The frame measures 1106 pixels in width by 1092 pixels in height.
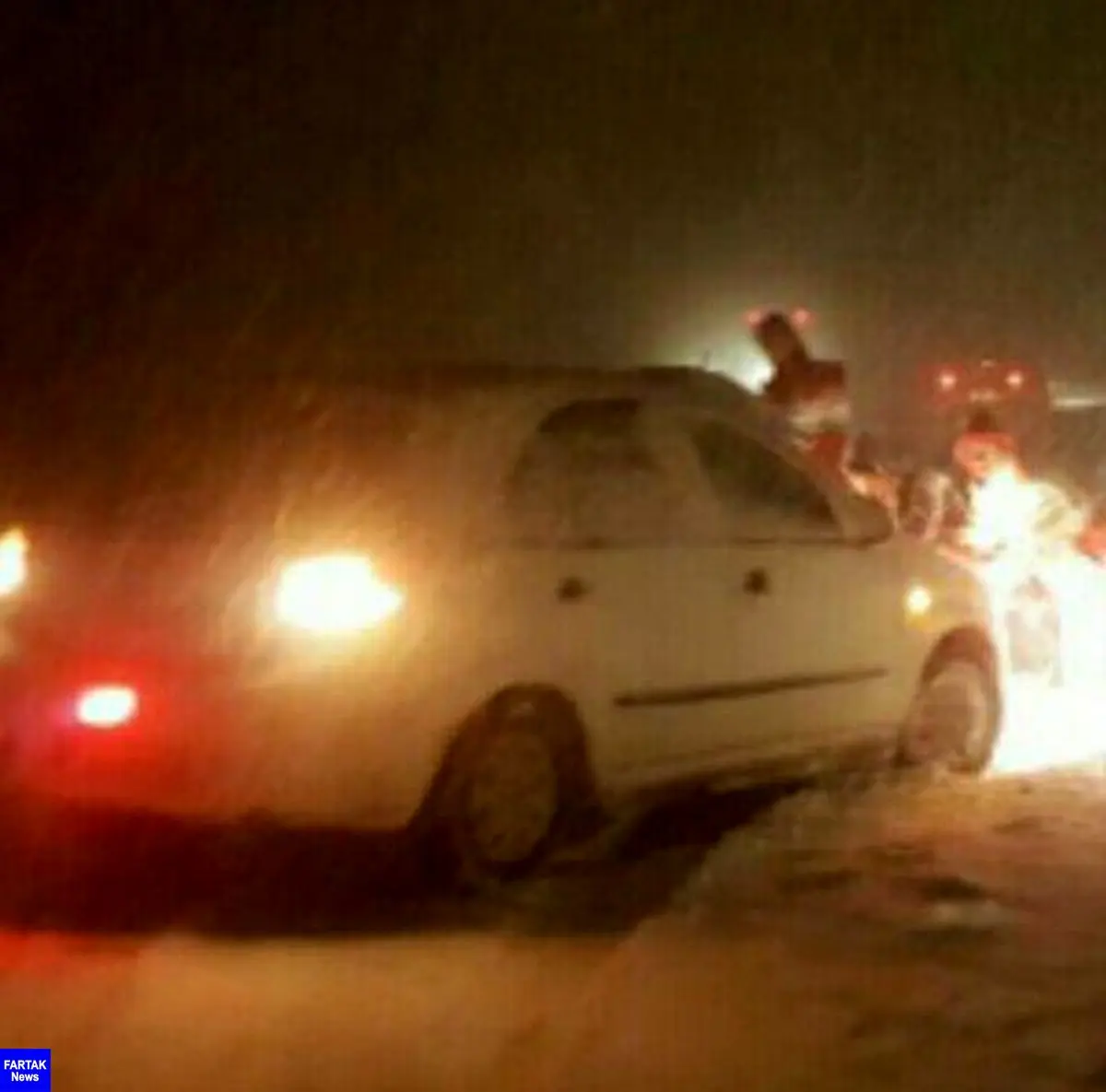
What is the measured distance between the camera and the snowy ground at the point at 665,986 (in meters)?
6.23

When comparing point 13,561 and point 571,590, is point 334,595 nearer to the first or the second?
point 571,590

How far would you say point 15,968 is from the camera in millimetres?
7230

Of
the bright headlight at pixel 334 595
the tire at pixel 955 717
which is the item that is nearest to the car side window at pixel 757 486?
the tire at pixel 955 717

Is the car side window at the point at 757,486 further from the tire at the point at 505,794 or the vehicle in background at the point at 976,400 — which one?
the vehicle in background at the point at 976,400

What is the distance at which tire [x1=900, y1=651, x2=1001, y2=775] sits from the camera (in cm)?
1023

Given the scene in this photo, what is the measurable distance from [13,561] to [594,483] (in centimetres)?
180

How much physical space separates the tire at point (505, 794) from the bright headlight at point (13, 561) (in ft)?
4.51

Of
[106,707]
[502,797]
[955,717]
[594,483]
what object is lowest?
[502,797]

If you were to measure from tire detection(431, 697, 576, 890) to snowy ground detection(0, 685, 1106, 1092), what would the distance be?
0.15m

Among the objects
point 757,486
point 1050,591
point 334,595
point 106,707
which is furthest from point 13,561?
point 1050,591

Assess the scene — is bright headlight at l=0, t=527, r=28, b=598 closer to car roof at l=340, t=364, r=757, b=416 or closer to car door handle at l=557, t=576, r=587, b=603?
car roof at l=340, t=364, r=757, b=416

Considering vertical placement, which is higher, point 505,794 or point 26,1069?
point 505,794

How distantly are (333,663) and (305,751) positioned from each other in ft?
0.84

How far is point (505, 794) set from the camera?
26.8 feet
